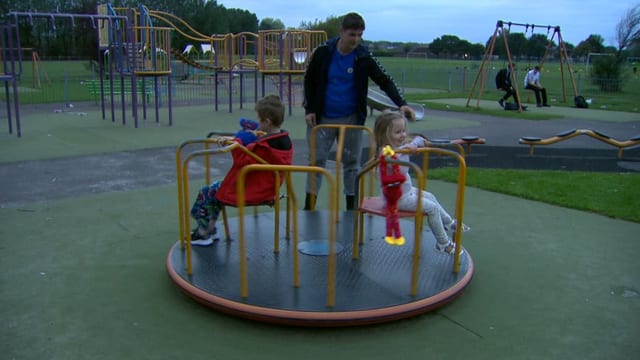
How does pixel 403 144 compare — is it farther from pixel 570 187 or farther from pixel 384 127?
pixel 570 187

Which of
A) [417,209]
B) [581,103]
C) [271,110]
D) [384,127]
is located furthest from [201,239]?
[581,103]

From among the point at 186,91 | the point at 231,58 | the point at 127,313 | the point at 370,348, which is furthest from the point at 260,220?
the point at 186,91

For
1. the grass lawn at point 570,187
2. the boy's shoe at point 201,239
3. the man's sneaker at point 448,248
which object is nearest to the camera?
the man's sneaker at point 448,248

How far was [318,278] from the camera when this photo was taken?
3.78 m

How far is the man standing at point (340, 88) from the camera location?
490 cm

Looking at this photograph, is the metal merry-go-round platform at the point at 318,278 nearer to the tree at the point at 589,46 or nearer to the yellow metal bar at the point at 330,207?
the yellow metal bar at the point at 330,207

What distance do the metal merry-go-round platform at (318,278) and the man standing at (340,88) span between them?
0.72 meters

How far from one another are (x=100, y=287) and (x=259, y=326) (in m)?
1.24

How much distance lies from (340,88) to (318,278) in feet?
6.16

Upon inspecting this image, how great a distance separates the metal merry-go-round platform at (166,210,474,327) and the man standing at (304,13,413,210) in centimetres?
72

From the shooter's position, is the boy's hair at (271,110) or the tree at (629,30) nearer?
the boy's hair at (271,110)

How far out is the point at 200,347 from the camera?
3084mm

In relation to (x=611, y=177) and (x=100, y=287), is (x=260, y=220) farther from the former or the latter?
(x=611, y=177)

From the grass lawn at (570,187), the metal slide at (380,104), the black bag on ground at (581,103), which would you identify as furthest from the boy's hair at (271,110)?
the black bag on ground at (581,103)
